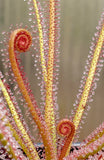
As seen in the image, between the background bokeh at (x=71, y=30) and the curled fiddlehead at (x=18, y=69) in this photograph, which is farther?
the background bokeh at (x=71, y=30)

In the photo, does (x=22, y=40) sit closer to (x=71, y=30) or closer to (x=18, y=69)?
(x=18, y=69)

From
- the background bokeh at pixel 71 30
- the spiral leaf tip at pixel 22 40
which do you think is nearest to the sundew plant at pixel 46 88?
the spiral leaf tip at pixel 22 40

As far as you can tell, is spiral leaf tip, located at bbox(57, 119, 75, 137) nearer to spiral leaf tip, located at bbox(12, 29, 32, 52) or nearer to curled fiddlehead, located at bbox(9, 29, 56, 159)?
curled fiddlehead, located at bbox(9, 29, 56, 159)

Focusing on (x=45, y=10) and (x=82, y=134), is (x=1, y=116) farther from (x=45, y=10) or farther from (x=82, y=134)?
(x=82, y=134)

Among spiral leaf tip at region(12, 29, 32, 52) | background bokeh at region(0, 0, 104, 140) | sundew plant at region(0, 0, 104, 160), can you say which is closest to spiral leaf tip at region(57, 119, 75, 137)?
sundew plant at region(0, 0, 104, 160)

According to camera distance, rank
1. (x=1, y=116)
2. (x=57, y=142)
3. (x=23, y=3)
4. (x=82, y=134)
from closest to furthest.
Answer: (x=1, y=116)
(x=57, y=142)
(x=23, y=3)
(x=82, y=134)

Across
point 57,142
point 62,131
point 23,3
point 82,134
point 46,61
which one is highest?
point 23,3

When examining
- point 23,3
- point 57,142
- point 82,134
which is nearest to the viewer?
point 57,142

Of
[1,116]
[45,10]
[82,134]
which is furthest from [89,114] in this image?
[1,116]

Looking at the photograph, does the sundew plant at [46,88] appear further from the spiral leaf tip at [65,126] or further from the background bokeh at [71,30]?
the background bokeh at [71,30]
